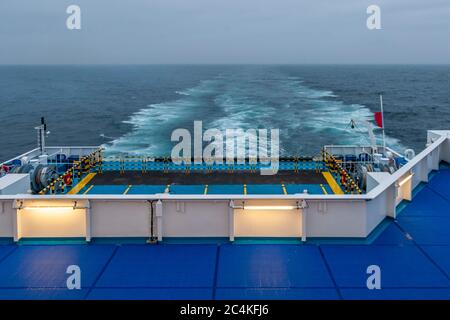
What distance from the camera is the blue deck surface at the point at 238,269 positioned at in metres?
7.60

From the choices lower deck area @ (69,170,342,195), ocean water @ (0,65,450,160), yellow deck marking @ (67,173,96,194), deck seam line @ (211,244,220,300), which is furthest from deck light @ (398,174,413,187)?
ocean water @ (0,65,450,160)

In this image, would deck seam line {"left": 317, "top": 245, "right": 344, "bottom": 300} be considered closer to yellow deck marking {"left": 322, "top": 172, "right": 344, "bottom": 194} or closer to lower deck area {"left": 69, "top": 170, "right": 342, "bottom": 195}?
lower deck area {"left": 69, "top": 170, "right": 342, "bottom": 195}

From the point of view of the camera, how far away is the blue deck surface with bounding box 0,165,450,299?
7602 millimetres

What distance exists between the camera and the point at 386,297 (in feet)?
24.1

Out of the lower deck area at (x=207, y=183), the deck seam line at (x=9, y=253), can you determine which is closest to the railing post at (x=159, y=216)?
the deck seam line at (x=9, y=253)

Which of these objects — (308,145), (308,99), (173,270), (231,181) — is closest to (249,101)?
(308,99)

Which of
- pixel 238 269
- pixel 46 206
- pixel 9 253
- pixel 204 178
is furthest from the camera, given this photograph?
pixel 204 178

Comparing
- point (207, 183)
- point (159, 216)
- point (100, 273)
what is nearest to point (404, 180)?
point (159, 216)

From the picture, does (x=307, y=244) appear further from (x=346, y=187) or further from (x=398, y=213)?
(x=346, y=187)

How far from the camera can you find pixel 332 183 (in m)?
18.0

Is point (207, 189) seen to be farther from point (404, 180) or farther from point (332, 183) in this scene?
point (404, 180)

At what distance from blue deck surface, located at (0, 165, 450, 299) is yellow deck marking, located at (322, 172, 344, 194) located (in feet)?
21.0

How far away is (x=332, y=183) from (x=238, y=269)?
10399 mm
